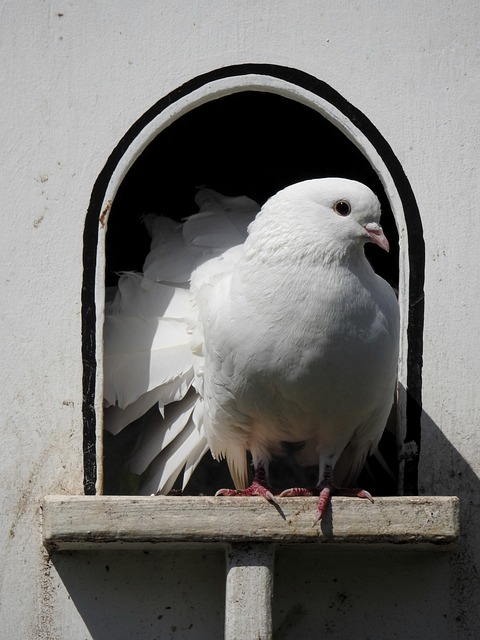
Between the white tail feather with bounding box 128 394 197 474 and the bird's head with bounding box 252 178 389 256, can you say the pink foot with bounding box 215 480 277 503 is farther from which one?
Result: the bird's head with bounding box 252 178 389 256

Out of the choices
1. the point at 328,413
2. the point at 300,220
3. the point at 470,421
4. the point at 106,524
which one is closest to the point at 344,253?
the point at 300,220

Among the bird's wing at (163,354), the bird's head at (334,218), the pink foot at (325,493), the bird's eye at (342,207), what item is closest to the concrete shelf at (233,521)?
the pink foot at (325,493)

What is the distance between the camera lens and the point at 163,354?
199 inches

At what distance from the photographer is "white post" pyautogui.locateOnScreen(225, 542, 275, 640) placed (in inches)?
171

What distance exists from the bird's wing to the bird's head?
2.38 feet

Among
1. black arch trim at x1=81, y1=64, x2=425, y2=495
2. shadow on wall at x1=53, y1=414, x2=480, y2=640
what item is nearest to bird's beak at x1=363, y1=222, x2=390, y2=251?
black arch trim at x1=81, y1=64, x2=425, y2=495

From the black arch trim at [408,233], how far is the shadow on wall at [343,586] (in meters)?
0.19

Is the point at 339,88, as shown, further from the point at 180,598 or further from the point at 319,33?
the point at 180,598

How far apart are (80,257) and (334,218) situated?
40.1 inches

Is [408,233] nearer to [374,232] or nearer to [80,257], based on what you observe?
[374,232]

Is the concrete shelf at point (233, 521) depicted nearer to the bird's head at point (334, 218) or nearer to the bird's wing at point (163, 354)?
the bird's wing at point (163, 354)

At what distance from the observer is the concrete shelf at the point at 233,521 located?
14.1 ft

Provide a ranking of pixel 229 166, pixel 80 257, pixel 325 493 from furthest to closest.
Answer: pixel 229 166, pixel 80 257, pixel 325 493

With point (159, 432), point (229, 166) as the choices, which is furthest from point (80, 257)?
point (229, 166)
